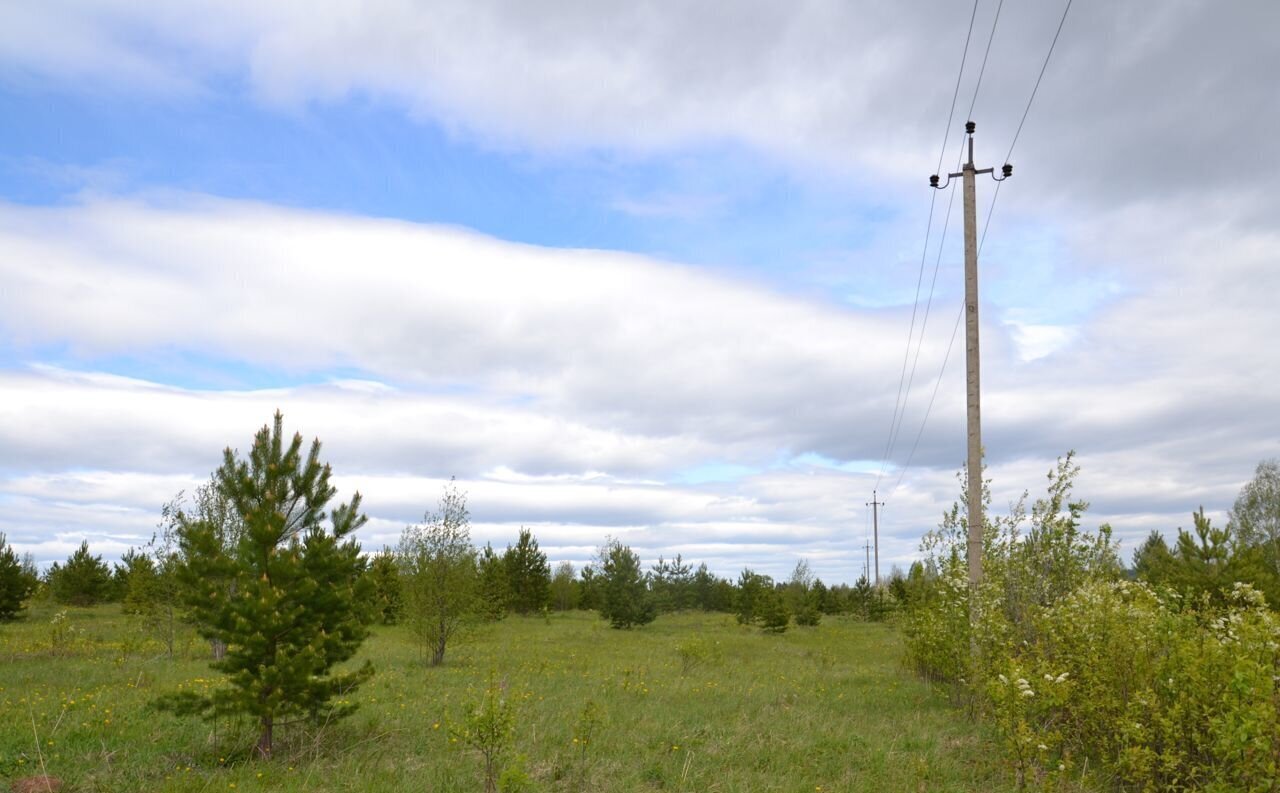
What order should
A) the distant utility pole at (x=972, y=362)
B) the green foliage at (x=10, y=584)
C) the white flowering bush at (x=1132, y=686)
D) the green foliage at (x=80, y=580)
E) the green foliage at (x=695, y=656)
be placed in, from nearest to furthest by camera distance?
the white flowering bush at (x=1132, y=686) → the distant utility pole at (x=972, y=362) → the green foliage at (x=695, y=656) → the green foliage at (x=10, y=584) → the green foliage at (x=80, y=580)

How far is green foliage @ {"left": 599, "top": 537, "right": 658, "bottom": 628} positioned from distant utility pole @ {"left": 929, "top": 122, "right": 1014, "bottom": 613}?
28.2 meters

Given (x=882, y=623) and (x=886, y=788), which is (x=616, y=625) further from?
(x=886, y=788)

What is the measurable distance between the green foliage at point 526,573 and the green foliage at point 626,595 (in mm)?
6856

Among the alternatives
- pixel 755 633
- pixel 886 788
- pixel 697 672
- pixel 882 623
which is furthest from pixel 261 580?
pixel 882 623

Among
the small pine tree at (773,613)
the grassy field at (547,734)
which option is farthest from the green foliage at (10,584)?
the small pine tree at (773,613)

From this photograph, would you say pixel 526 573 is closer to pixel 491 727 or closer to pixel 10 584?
pixel 10 584

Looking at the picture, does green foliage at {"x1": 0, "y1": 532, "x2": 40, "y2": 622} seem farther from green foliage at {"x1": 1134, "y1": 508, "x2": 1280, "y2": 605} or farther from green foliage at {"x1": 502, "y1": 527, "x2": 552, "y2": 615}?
green foliage at {"x1": 1134, "y1": 508, "x2": 1280, "y2": 605}

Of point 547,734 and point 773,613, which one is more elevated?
point 547,734

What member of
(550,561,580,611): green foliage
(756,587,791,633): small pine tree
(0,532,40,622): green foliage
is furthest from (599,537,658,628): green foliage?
(0,532,40,622): green foliage

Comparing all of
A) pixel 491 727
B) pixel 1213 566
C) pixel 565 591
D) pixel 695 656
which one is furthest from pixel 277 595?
pixel 565 591

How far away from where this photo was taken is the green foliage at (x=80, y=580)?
136 feet

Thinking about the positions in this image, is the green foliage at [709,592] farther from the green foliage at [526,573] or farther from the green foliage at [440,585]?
the green foliage at [440,585]

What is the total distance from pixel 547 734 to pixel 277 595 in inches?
153

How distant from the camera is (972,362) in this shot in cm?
1277
